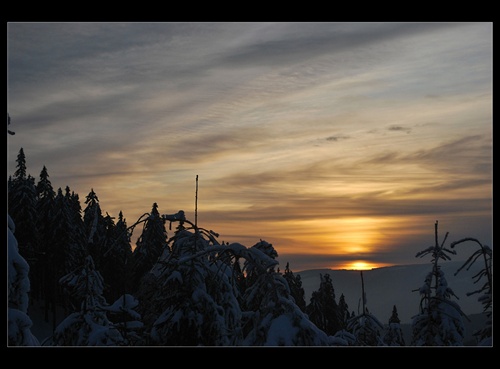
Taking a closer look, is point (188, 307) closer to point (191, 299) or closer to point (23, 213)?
point (191, 299)

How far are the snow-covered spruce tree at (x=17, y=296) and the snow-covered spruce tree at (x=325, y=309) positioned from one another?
68.9 meters

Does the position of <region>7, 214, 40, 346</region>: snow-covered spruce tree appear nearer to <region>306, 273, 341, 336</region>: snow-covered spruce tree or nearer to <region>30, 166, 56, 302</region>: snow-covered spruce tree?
<region>30, 166, 56, 302</region>: snow-covered spruce tree

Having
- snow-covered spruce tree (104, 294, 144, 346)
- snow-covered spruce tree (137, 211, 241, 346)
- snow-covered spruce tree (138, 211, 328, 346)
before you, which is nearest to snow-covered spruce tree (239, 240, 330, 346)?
snow-covered spruce tree (138, 211, 328, 346)

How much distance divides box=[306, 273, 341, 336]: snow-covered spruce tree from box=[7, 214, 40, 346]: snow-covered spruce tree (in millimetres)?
68902

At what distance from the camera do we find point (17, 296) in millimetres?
8867

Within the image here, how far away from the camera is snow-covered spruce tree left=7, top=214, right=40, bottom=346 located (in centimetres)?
830

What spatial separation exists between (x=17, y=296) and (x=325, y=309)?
72561mm

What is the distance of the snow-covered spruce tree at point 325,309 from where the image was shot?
76500 mm

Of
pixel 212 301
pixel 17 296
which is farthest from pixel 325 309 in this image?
pixel 17 296

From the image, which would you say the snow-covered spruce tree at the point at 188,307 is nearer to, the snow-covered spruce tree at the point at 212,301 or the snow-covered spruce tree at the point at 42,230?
the snow-covered spruce tree at the point at 212,301
